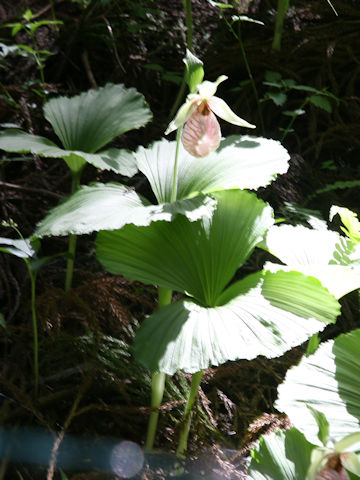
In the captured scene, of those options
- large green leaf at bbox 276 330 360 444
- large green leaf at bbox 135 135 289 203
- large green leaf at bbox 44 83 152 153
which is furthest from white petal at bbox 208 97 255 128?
large green leaf at bbox 276 330 360 444

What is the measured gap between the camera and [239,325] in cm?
90

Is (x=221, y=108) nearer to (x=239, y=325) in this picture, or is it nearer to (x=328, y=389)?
(x=239, y=325)

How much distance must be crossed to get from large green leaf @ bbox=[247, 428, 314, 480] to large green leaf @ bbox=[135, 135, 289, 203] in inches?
20.9

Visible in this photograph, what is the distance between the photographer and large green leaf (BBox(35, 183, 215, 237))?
3.11 ft

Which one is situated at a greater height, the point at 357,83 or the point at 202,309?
the point at 357,83

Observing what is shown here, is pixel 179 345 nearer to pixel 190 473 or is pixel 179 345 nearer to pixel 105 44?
pixel 190 473

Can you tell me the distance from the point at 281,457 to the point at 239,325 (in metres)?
0.23

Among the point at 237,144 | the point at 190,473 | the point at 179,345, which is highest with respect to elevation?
the point at 237,144

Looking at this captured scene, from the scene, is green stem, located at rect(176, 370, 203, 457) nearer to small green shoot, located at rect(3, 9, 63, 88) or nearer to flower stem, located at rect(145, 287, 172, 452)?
flower stem, located at rect(145, 287, 172, 452)

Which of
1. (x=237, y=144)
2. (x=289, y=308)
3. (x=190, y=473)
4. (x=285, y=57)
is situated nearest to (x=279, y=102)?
(x=285, y=57)

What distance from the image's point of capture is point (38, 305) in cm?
124

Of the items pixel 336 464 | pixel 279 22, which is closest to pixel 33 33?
pixel 279 22

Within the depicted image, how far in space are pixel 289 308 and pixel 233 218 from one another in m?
0.24

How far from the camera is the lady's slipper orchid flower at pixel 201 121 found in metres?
1.00
